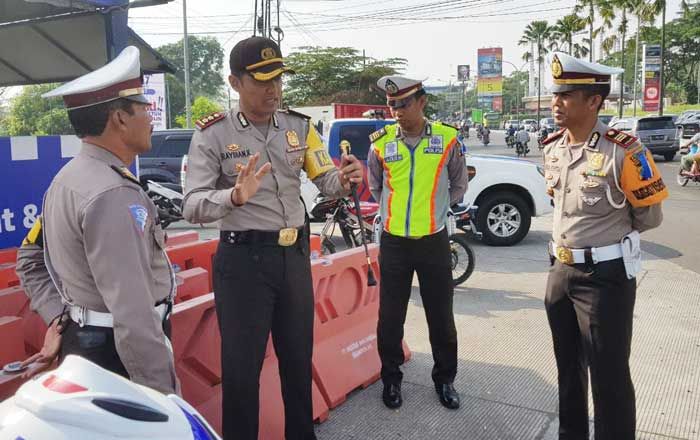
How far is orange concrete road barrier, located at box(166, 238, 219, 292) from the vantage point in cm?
377

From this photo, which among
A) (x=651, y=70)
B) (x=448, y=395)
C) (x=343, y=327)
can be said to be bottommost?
(x=448, y=395)

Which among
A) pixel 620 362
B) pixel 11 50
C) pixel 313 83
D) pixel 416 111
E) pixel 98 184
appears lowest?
pixel 620 362

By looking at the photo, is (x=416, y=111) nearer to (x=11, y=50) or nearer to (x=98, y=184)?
(x=98, y=184)

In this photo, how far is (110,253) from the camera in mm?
1699

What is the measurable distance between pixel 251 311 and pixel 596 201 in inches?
61.1

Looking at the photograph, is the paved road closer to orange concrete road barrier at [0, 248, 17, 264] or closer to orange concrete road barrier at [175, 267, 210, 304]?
orange concrete road barrier at [175, 267, 210, 304]

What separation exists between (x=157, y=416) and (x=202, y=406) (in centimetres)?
209

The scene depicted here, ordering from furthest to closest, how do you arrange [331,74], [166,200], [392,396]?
[331,74]
[166,200]
[392,396]

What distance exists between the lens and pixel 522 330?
4.99 metres

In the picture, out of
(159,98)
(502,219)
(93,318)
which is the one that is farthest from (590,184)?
(159,98)

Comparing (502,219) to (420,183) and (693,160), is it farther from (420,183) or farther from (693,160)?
(693,160)

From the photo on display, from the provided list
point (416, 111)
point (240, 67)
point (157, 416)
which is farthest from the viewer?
point (416, 111)

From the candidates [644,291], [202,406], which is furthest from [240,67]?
[644,291]

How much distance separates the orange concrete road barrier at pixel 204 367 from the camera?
284 cm
